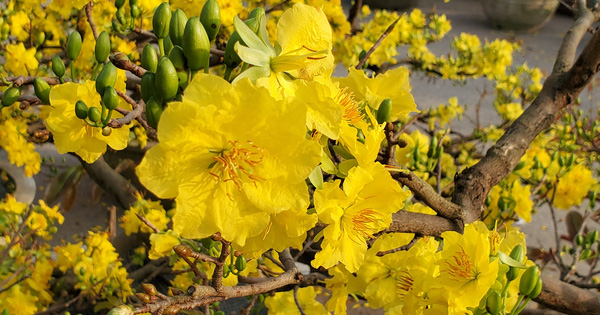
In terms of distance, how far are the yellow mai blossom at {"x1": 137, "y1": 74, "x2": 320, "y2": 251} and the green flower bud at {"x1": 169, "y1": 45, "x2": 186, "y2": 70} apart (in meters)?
0.08

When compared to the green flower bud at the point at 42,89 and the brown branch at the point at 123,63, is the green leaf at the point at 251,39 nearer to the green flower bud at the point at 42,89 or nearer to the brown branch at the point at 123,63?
the brown branch at the point at 123,63

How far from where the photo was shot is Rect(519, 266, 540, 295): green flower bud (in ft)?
2.12

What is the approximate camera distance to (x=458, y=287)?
656 millimetres

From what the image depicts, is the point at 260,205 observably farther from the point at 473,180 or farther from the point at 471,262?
the point at 473,180

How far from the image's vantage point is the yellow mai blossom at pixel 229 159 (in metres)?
0.44

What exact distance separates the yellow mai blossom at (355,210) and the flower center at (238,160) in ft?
0.29

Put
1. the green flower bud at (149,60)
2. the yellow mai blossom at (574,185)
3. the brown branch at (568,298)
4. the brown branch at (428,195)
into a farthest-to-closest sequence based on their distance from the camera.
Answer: the yellow mai blossom at (574,185)
the brown branch at (568,298)
the brown branch at (428,195)
the green flower bud at (149,60)

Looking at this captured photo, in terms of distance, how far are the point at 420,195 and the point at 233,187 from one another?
401 mm

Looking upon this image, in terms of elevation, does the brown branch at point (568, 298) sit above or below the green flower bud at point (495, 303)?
below

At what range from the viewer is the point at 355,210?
60 cm

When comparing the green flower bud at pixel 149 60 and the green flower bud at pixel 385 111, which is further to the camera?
the green flower bud at pixel 385 111

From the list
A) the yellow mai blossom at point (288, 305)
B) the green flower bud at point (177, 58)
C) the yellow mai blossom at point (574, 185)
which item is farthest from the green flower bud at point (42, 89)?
the yellow mai blossom at point (574, 185)

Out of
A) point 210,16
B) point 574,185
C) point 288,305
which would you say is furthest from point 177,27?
point 574,185

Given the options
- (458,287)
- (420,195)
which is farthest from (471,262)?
(420,195)
